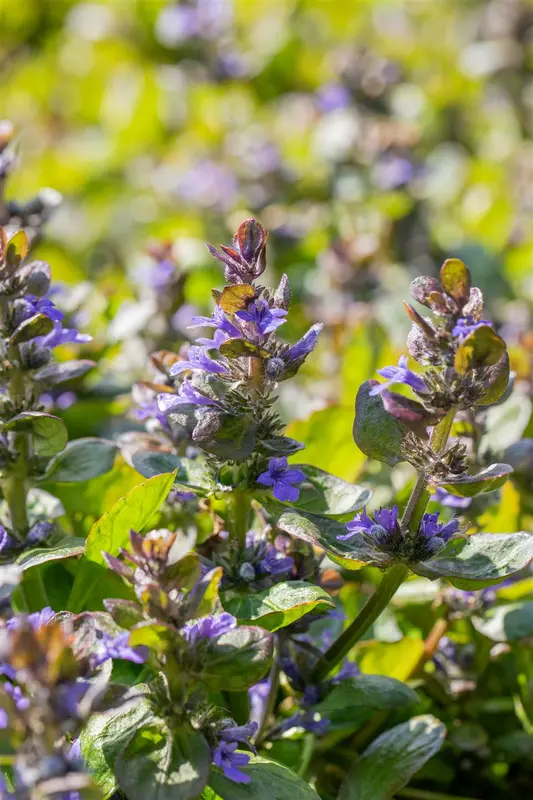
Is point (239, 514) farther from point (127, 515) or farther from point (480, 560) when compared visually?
point (480, 560)

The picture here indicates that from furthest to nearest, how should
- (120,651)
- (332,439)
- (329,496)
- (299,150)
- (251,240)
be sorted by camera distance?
(299,150) → (332,439) → (329,496) → (251,240) → (120,651)

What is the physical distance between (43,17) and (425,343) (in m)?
3.54

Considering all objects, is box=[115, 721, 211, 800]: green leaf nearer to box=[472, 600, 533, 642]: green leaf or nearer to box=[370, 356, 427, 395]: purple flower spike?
box=[370, 356, 427, 395]: purple flower spike

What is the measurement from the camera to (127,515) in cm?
101

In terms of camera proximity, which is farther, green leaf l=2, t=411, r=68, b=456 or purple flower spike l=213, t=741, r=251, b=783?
green leaf l=2, t=411, r=68, b=456

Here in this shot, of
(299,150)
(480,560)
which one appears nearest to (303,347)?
(480,560)

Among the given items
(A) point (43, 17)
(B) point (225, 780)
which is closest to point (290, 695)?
(B) point (225, 780)

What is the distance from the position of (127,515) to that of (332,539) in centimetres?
21

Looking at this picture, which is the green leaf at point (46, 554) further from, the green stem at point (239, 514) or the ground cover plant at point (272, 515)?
the green stem at point (239, 514)

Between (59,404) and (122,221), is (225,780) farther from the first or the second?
(122,221)

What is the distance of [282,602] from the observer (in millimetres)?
930

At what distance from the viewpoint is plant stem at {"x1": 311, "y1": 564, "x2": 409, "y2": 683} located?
3.29ft

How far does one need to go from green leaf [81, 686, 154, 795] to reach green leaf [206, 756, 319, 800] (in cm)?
9

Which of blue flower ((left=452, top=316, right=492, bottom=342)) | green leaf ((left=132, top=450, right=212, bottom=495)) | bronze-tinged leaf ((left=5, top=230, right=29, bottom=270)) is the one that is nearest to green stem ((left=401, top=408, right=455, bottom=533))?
blue flower ((left=452, top=316, right=492, bottom=342))
